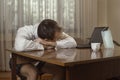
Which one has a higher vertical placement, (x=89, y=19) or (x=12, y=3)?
(x=12, y=3)

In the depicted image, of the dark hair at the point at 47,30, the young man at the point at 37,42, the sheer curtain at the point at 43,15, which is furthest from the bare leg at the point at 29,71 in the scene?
the sheer curtain at the point at 43,15

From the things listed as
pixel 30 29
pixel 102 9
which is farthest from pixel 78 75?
pixel 102 9

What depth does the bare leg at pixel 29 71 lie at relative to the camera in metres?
1.86

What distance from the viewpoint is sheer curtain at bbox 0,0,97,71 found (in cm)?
356

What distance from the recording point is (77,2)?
3988mm

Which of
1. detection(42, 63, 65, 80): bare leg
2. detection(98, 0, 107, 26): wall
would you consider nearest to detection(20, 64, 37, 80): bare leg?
detection(42, 63, 65, 80): bare leg

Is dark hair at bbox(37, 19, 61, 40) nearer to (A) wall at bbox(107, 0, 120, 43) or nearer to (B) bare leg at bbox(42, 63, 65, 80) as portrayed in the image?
(B) bare leg at bbox(42, 63, 65, 80)

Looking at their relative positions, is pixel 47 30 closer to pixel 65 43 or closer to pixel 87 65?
pixel 65 43

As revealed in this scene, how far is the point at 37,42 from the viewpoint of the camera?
1.93 meters

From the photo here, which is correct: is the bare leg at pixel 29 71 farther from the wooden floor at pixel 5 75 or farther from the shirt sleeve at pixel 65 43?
the wooden floor at pixel 5 75

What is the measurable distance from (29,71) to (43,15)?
202cm

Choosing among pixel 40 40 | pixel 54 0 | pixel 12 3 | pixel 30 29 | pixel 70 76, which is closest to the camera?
pixel 70 76

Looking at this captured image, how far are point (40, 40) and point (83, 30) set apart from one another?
2.16 meters

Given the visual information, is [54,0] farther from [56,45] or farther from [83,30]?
[56,45]
